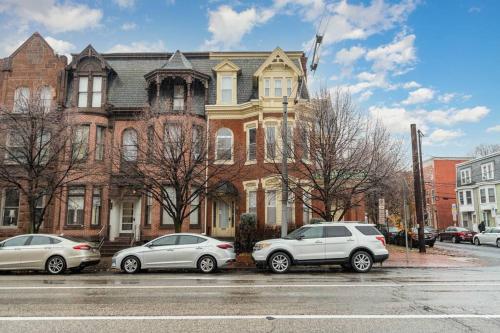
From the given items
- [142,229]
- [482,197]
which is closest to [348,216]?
[142,229]

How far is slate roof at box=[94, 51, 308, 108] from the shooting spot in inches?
921

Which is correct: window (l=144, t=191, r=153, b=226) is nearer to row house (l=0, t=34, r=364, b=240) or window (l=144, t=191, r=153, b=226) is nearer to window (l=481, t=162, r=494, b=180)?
row house (l=0, t=34, r=364, b=240)

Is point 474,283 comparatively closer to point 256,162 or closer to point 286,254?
point 286,254

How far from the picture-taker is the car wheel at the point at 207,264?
13.7m

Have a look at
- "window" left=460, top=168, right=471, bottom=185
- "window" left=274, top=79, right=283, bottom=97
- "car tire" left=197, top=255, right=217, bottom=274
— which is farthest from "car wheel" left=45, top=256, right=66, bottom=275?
"window" left=460, top=168, right=471, bottom=185

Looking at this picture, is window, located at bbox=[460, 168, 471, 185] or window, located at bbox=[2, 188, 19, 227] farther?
window, located at bbox=[460, 168, 471, 185]

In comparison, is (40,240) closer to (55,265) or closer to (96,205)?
(55,265)

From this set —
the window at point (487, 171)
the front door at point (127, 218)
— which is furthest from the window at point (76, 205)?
the window at point (487, 171)

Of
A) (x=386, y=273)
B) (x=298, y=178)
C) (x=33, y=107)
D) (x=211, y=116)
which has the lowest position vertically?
(x=386, y=273)

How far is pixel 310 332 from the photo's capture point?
19.0 ft

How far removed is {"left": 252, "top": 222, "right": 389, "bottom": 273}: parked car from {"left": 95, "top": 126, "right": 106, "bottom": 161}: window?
42.8 ft

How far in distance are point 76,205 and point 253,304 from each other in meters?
17.1

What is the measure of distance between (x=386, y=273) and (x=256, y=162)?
35.9ft

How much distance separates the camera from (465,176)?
5141 cm
